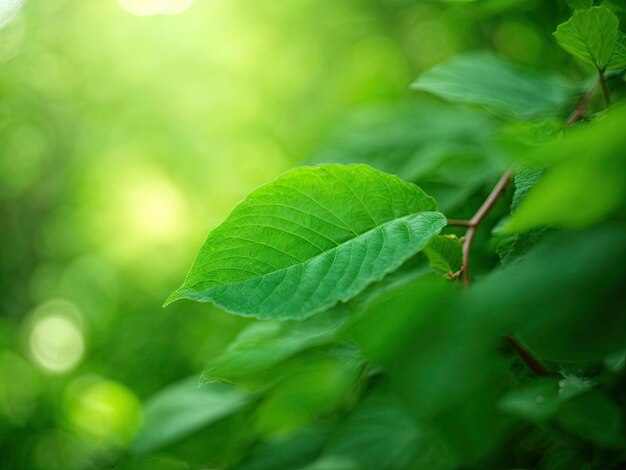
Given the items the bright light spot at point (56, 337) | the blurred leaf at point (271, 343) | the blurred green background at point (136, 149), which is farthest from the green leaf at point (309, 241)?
the bright light spot at point (56, 337)

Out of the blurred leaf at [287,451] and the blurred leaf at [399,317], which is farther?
the blurred leaf at [287,451]

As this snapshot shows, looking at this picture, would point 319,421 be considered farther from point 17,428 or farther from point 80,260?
point 80,260

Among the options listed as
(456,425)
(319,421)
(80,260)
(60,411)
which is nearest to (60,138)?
(80,260)

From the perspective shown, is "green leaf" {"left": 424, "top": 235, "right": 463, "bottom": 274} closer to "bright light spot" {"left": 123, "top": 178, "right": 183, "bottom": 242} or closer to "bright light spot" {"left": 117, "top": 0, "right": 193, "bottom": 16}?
"bright light spot" {"left": 123, "top": 178, "right": 183, "bottom": 242}

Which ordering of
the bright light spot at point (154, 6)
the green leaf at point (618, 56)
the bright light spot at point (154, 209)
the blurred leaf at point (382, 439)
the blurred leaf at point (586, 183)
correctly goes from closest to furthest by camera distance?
the blurred leaf at point (586, 183), the green leaf at point (618, 56), the blurred leaf at point (382, 439), the bright light spot at point (154, 209), the bright light spot at point (154, 6)

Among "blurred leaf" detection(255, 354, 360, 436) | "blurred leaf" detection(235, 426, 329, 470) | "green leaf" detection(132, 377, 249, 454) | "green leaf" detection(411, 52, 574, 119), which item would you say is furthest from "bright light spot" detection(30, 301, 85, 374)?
"green leaf" detection(411, 52, 574, 119)

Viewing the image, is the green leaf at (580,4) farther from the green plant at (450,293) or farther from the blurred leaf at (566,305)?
the blurred leaf at (566,305)

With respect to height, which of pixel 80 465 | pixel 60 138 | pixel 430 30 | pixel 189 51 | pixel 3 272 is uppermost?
pixel 60 138

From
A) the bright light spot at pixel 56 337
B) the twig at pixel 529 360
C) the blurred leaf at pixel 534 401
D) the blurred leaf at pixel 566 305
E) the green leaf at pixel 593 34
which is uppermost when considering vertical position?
the bright light spot at pixel 56 337
